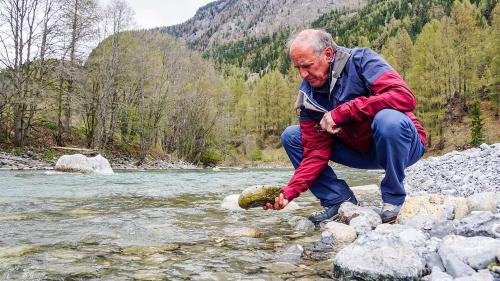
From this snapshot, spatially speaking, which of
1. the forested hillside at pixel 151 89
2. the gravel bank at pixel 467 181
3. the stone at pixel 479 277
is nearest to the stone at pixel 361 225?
the stone at pixel 479 277

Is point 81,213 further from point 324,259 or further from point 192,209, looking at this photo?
point 324,259

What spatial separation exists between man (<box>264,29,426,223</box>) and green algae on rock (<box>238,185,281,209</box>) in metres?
0.32

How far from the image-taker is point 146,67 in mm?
27656

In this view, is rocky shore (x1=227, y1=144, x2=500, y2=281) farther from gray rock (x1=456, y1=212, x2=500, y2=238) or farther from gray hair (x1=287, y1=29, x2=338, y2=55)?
gray hair (x1=287, y1=29, x2=338, y2=55)

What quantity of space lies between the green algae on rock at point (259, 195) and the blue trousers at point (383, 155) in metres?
0.39

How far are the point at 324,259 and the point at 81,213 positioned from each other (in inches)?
116

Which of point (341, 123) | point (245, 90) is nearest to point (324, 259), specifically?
point (341, 123)

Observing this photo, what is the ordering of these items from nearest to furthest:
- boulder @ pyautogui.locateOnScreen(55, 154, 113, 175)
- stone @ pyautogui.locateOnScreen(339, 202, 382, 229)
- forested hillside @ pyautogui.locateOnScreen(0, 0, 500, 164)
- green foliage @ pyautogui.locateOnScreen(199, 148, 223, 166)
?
stone @ pyautogui.locateOnScreen(339, 202, 382, 229) → boulder @ pyautogui.locateOnScreen(55, 154, 113, 175) → forested hillside @ pyautogui.locateOnScreen(0, 0, 500, 164) → green foliage @ pyautogui.locateOnScreen(199, 148, 223, 166)

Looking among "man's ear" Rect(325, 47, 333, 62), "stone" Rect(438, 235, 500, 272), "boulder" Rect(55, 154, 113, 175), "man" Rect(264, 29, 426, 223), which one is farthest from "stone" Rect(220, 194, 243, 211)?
"boulder" Rect(55, 154, 113, 175)

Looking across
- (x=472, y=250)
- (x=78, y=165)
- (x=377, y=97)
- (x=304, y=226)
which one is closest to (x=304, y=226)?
(x=304, y=226)

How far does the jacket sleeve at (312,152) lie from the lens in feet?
11.7

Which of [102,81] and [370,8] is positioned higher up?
[370,8]

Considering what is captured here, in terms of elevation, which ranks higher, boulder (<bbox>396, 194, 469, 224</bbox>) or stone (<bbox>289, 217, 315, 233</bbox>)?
boulder (<bbox>396, 194, 469, 224</bbox>)

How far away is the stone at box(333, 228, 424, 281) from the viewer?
2.06 meters
